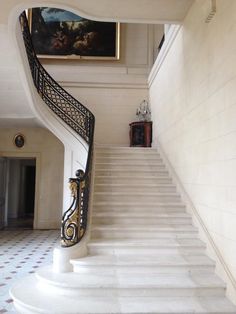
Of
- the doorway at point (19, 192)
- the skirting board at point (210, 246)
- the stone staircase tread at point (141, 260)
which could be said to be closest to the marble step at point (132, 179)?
the skirting board at point (210, 246)

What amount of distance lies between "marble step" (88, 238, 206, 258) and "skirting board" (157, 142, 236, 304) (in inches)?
6.8

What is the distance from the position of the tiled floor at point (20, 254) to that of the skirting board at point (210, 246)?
2.35 m

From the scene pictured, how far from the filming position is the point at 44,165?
366 inches

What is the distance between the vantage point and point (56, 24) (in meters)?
10.1

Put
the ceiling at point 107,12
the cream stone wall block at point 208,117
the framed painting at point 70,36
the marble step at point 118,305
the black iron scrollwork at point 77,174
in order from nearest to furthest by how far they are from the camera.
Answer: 1. the marble step at point 118,305
2. the cream stone wall block at point 208,117
3. the black iron scrollwork at point 77,174
4. the ceiling at point 107,12
5. the framed painting at point 70,36

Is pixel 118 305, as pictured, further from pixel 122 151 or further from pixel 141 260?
pixel 122 151

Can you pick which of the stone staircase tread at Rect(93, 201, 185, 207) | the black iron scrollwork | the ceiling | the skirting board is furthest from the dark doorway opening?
the skirting board

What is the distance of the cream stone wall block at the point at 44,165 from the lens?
909 cm

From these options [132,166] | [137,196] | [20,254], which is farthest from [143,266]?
[132,166]

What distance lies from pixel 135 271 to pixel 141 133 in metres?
5.60

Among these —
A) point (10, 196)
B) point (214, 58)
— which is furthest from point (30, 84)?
point (10, 196)

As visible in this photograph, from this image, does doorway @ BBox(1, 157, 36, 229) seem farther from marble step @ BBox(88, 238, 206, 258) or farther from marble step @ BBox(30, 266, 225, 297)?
marble step @ BBox(30, 266, 225, 297)

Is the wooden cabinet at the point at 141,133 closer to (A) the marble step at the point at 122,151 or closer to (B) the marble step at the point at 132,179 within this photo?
(A) the marble step at the point at 122,151

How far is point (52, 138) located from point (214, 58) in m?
6.33
